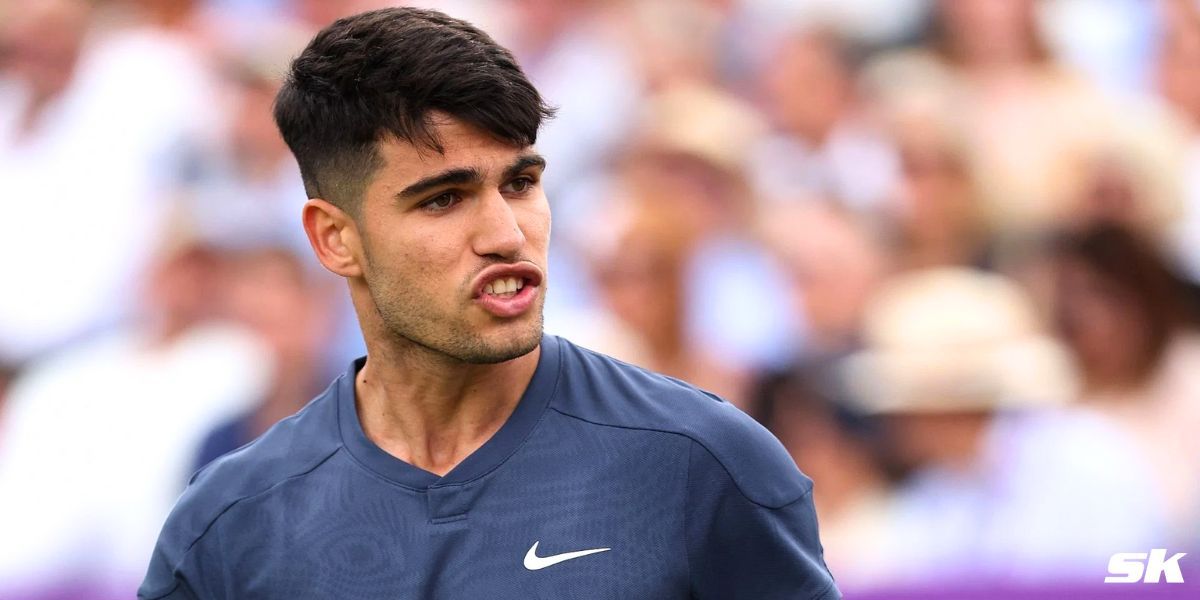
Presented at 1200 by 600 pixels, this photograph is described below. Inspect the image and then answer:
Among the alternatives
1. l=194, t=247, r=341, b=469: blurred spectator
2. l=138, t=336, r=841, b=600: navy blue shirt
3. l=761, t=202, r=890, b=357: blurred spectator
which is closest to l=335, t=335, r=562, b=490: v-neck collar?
l=138, t=336, r=841, b=600: navy blue shirt

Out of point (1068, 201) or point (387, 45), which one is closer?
point (387, 45)

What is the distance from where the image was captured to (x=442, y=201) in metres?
2.08

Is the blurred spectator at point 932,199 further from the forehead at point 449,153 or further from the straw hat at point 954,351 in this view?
the forehead at point 449,153

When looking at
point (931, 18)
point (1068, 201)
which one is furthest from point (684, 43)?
point (1068, 201)

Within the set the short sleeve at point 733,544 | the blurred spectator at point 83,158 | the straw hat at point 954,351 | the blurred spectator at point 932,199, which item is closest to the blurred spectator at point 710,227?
the straw hat at point 954,351

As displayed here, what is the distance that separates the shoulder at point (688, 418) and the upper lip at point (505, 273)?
8.3 inches

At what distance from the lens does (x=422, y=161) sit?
2037 millimetres

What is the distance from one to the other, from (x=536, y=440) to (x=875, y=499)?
2.84m

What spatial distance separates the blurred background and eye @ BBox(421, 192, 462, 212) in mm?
2903

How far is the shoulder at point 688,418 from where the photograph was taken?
205cm

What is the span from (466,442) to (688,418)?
342mm

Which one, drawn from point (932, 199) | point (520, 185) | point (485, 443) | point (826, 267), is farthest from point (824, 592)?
point (932, 199)

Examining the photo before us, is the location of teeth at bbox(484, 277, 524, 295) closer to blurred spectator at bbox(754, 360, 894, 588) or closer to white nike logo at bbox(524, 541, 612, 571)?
white nike logo at bbox(524, 541, 612, 571)

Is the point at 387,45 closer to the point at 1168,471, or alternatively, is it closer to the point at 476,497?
the point at 476,497
